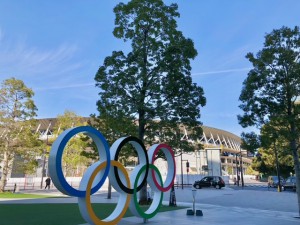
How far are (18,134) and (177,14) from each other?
18.9 meters

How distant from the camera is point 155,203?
12.3 m

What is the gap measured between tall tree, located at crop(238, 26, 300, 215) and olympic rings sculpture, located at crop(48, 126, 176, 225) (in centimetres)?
461

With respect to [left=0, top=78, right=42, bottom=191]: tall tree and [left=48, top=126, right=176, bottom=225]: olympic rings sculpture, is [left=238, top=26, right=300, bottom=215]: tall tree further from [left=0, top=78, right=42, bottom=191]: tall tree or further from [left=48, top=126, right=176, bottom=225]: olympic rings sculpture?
[left=0, top=78, right=42, bottom=191]: tall tree

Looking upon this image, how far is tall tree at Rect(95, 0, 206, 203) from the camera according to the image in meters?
17.6

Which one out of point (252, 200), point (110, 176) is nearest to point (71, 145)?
point (252, 200)

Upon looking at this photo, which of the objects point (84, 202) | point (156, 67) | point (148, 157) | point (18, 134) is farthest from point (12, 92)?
point (84, 202)

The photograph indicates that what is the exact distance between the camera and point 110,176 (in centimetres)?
1020

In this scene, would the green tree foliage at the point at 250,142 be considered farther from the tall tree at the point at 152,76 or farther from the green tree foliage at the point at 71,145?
the green tree foliage at the point at 71,145

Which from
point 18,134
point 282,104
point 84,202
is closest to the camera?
point 84,202

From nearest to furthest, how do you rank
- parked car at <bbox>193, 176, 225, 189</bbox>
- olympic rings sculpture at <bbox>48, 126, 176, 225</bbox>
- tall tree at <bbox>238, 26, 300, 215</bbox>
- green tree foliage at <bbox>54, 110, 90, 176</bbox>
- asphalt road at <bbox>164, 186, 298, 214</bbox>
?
1. olympic rings sculpture at <bbox>48, 126, 176, 225</bbox>
2. tall tree at <bbox>238, 26, 300, 215</bbox>
3. asphalt road at <bbox>164, 186, 298, 214</bbox>
4. parked car at <bbox>193, 176, 225, 189</bbox>
5. green tree foliage at <bbox>54, 110, 90, 176</bbox>

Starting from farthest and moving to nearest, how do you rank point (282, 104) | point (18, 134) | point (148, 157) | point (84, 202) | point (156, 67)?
point (18, 134), point (156, 67), point (282, 104), point (148, 157), point (84, 202)

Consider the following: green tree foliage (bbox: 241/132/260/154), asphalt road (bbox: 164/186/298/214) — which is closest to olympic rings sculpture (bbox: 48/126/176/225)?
green tree foliage (bbox: 241/132/260/154)

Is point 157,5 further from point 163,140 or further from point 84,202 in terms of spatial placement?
point 84,202

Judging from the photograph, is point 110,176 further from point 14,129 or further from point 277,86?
point 14,129
